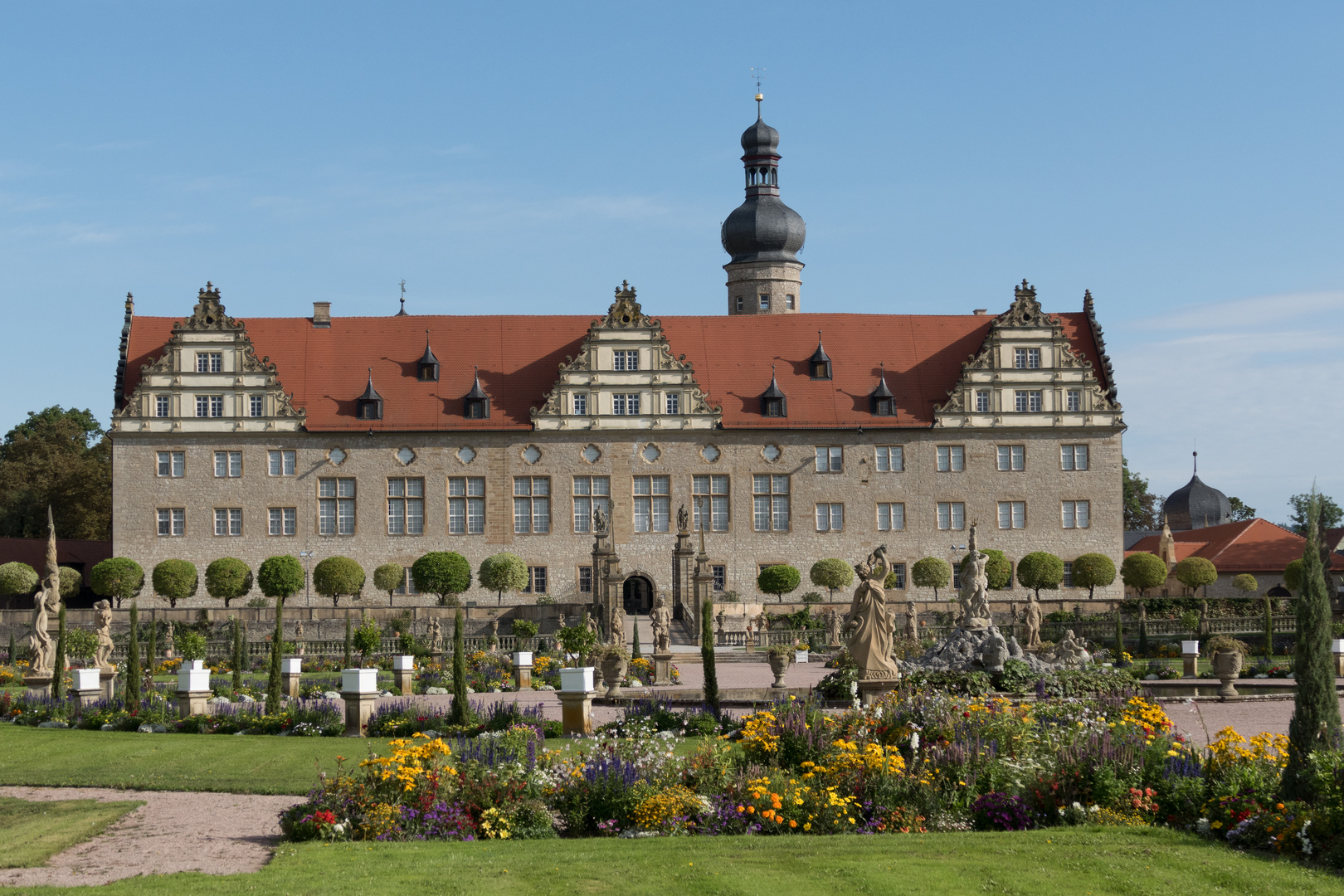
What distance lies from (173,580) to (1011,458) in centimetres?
2980

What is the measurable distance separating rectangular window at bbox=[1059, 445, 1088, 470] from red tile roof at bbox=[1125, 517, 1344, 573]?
20.6ft

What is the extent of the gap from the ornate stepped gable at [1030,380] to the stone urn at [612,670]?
3393 centimetres

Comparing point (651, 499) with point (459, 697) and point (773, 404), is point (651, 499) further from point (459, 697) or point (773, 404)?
point (459, 697)

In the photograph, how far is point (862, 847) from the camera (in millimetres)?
12672

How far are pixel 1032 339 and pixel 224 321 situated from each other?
95.9 feet

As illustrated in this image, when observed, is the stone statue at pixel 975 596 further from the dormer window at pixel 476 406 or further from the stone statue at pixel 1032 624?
the dormer window at pixel 476 406

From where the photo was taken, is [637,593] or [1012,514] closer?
[637,593]

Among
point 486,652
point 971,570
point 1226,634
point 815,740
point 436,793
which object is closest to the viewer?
point 436,793

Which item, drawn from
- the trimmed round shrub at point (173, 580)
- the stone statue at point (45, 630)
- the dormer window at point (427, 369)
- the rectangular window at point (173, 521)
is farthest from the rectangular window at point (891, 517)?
the stone statue at point (45, 630)

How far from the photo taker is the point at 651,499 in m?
57.8

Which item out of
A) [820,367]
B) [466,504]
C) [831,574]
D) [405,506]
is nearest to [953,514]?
[831,574]

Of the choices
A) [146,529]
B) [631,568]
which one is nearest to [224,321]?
[146,529]

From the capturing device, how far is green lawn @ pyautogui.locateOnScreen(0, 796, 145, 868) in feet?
42.4

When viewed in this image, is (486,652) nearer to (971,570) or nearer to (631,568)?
(971,570)
